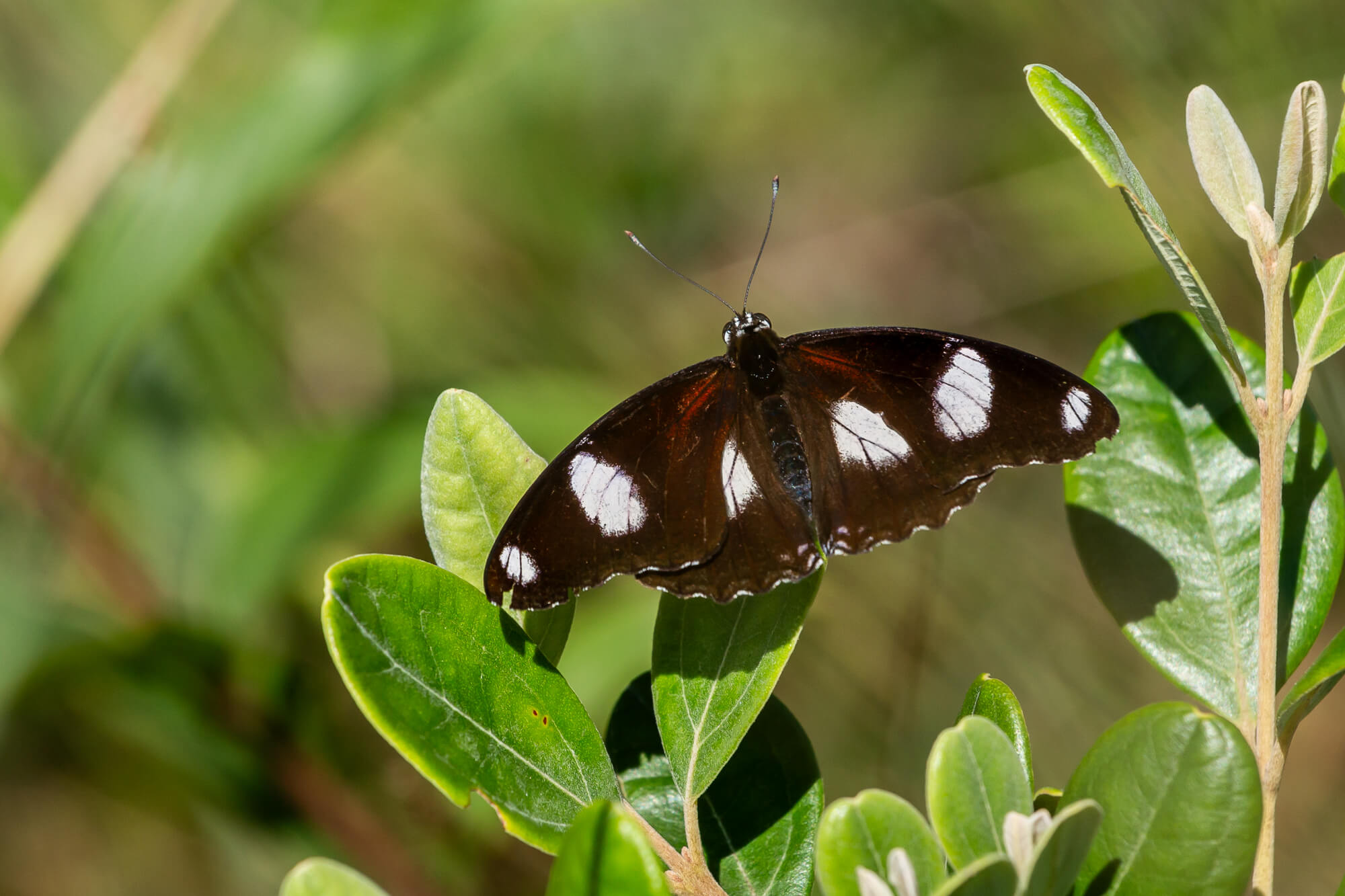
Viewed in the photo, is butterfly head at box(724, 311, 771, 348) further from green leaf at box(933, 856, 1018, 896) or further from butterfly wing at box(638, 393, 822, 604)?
green leaf at box(933, 856, 1018, 896)

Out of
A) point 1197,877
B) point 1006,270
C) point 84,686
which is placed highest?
point 1006,270

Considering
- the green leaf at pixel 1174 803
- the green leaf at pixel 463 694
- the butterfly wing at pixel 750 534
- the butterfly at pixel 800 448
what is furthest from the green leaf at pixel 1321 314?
the green leaf at pixel 463 694

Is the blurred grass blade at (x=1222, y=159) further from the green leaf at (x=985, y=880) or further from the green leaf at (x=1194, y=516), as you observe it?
the green leaf at (x=985, y=880)

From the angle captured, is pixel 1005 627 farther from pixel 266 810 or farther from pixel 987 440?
pixel 266 810

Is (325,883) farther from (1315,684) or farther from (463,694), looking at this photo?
(1315,684)

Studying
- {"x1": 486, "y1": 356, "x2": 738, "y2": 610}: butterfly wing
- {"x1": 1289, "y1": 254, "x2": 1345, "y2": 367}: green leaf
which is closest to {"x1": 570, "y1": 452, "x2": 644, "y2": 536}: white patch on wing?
{"x1": 486, "y1": 356, "x2": 738, "y2": 610}: butterfly wing

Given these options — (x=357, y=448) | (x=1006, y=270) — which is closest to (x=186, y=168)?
(x=357, y=448)
